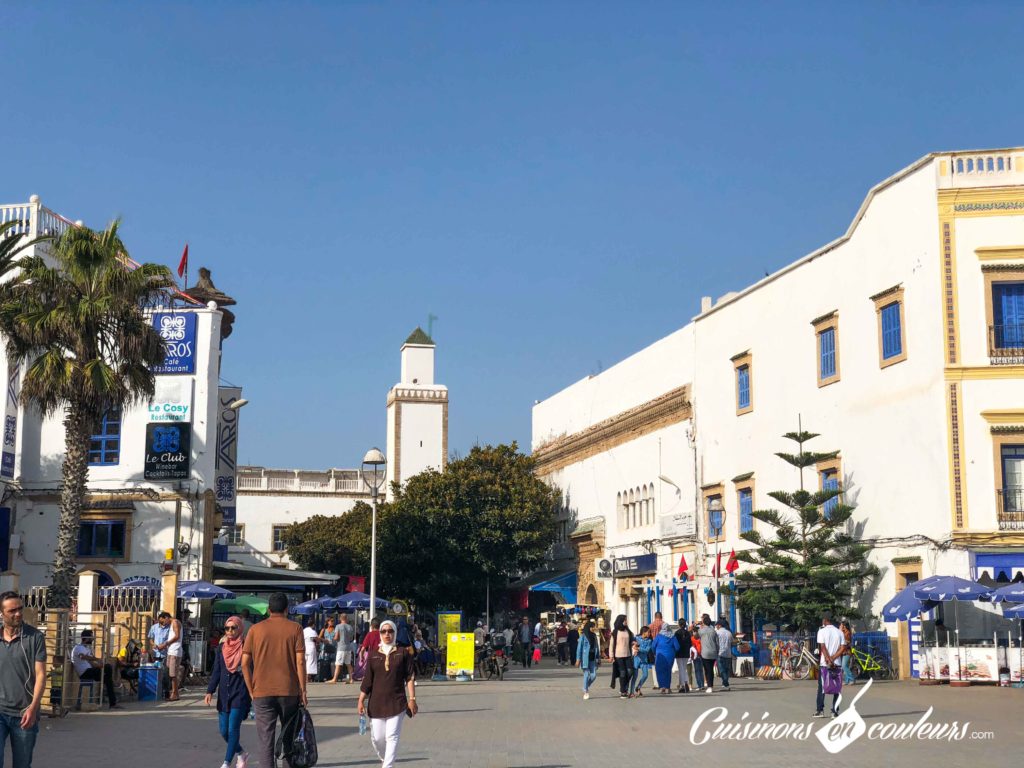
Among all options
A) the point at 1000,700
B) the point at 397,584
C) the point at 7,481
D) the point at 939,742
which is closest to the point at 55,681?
the point at 939,742

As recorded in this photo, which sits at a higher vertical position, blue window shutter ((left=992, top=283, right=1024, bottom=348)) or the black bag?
blue window shutter ((left=992, top=283, right=1024, bottom=348))

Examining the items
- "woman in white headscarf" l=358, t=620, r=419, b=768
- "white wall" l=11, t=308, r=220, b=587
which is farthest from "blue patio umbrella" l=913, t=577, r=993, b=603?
"white wall" l=11, t=308, r=220, b=587

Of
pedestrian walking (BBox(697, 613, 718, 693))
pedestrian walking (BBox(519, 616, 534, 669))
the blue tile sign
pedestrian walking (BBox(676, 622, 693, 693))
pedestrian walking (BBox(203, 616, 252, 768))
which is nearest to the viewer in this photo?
pedestrian walking (BBox(203, 616, 252, 768))

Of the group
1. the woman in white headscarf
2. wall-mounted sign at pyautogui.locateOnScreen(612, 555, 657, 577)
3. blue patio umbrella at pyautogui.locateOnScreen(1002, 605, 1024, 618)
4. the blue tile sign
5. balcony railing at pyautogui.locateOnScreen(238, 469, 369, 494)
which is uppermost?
the blue tile sign

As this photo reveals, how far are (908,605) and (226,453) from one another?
73.5 ft

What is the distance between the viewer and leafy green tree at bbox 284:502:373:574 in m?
63.8

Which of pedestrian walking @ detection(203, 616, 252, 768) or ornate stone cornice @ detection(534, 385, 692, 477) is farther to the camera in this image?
ornate stone cornice @ detection(534, 385, 692, 477)

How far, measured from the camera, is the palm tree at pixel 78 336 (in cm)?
2869

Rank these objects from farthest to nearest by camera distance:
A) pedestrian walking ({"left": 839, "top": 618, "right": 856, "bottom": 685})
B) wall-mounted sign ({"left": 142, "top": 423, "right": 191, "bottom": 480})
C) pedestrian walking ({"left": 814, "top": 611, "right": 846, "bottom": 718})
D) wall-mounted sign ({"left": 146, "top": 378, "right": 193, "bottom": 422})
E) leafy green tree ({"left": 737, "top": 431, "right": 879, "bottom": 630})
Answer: wall-mounted sign ({"left": 146, "top": 378, "right": 193, "bottom": 422}) < wall-mounted sign ({"left": 142, "top": 423, "right": 191, "bottom": 480}) < leafy green tree ({"left": 737, "top": 431, "right": 879, "bottom": 630}) < pedestrian walking ({"left": 839, "top": 618, "right": 856, "bottom": 685}) < pedestrian walking ({"left": 814, "top": 611, "right": 846, "bottom": 718})

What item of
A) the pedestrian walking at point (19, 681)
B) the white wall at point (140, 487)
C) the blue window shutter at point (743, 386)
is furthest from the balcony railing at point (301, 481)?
the pedestrian walking at point (19, 681)

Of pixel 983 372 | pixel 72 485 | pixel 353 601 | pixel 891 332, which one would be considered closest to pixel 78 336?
pixel 72 485

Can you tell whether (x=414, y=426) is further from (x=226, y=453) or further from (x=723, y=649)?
(x=723, y=649)

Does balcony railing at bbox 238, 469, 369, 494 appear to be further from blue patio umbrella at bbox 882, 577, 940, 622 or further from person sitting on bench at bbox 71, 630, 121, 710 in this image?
person sitting on bench at bbox 71, 630, 121, 710

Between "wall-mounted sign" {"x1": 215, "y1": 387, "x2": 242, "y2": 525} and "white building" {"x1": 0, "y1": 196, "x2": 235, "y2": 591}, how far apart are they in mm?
2035
